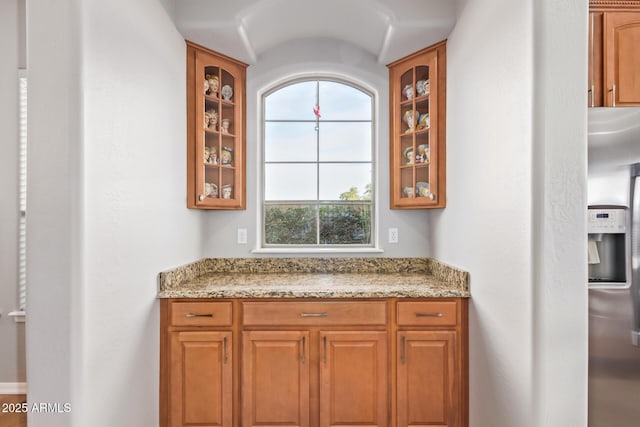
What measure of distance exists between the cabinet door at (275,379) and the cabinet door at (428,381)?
Result: 1.71ft

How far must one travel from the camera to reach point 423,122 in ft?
8.00

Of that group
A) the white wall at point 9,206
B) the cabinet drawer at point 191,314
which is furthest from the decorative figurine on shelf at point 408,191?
the white wall at point 9,206

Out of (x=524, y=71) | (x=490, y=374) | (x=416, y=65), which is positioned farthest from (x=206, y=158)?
(x=490, y=374)

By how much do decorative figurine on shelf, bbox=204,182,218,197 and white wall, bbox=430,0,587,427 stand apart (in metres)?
1.63

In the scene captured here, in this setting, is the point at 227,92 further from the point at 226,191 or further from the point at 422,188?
the point at 422,188

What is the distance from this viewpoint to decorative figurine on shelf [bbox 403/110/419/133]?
2.45 meters

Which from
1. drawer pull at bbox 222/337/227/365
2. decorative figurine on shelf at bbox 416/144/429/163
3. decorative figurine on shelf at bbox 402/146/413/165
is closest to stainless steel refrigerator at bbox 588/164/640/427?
decorative figurine on shelf at bbox 416/144/429/163

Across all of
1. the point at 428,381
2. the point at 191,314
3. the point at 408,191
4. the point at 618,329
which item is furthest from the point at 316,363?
the point at 618,329

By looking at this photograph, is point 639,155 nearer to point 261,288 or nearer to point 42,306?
point 261,288

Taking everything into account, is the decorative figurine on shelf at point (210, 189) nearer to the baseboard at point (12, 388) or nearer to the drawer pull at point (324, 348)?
the drawer pull at point (324, 348)

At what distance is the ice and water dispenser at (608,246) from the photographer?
4.97 feet

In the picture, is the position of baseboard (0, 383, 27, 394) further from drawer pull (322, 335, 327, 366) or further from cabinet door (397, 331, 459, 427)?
cabinet door (397, 331, 459, 427)

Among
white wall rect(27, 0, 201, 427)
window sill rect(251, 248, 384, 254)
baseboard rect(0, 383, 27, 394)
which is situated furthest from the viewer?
window sill rect(251, 248, 384, 254)

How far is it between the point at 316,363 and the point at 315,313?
0.27 meters
